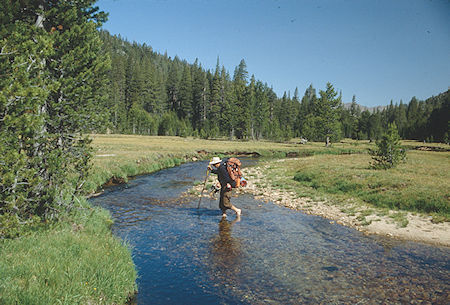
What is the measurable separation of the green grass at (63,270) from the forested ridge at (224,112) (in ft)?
226

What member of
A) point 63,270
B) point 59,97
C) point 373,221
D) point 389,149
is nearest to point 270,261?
point 63,270

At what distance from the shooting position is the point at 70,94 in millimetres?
8805

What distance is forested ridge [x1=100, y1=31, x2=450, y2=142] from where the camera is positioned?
273 feet

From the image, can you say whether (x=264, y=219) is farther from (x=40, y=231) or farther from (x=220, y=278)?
(x=40, y=231)

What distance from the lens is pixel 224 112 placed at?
8881 centimetres

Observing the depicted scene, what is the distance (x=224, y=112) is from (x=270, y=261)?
3211 inches

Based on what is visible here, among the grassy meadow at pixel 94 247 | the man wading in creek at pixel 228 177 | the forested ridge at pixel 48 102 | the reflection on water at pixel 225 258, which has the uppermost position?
the forested ridge at pixel 48 102

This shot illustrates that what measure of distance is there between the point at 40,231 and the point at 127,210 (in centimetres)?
623

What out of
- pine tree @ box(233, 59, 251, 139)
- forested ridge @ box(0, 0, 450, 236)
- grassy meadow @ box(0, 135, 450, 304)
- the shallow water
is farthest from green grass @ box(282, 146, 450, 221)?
pine tree @ box(233, 59, 251, 139)

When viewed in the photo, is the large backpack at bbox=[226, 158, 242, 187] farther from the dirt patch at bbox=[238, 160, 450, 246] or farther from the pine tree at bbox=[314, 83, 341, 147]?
the pine tree at bbox=[314, 83, 341, 147]

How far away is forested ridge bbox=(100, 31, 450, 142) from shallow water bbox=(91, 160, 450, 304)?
62.6 m

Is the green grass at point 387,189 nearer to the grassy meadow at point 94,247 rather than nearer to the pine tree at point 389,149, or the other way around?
the grassy meadow at point 94,247

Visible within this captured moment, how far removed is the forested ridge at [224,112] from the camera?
8306cm

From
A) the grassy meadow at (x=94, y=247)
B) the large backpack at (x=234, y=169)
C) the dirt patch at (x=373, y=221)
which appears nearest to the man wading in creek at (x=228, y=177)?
the large backpack at (x=234, y=169)
